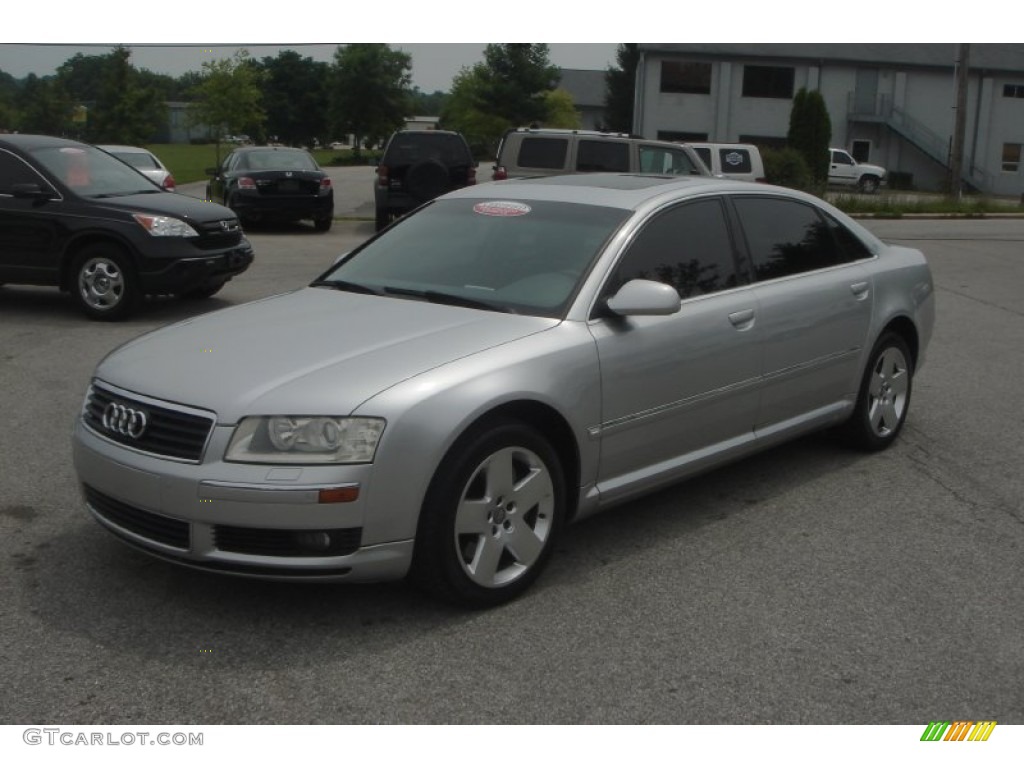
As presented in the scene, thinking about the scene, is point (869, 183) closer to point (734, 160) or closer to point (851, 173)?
point (851, 173)

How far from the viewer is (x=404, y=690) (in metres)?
3.68

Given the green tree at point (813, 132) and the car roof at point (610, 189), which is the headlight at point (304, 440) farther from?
the green tree at point (813, 132)

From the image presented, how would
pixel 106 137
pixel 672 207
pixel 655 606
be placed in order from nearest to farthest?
pixel 655 606
pixel 672 207
pixel 106 137

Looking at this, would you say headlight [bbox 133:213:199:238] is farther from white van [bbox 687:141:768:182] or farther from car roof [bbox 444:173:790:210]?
white van [bbox 687:141:768:182]

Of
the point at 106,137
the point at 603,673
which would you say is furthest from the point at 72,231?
the point at 106,137

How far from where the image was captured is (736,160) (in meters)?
24.8

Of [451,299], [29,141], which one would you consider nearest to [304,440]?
[451,299]

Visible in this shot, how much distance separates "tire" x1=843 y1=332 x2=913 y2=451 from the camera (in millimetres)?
6445

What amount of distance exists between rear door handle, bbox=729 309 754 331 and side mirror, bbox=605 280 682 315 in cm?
69

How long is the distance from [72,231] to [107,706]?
7.99 metres

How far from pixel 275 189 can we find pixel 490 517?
1717 centimetres

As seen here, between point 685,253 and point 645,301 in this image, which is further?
point 685,253

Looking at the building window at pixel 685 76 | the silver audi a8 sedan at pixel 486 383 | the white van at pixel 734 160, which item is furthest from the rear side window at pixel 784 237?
the building window at pixel 685 76

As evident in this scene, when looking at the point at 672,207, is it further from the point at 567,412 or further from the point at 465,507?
the point at 465,507
